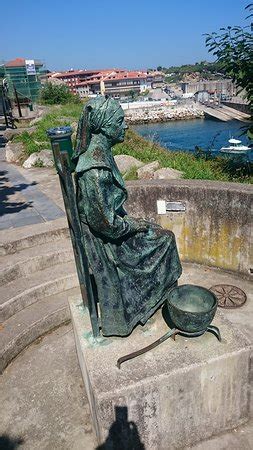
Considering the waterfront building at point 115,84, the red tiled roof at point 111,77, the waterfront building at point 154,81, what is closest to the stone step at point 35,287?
the waterfront building at point 115,84

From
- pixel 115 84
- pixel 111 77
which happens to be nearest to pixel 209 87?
pixel 115 84

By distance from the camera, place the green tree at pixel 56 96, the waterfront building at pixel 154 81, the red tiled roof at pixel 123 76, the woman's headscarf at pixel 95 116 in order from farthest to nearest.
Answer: the waterfront building at pixel 154 81, the red tiled roof at pixel 123 76, the green tree at pixel 56 96, the woman's headscarf at pixel 95 116

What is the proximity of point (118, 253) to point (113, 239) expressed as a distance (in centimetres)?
17

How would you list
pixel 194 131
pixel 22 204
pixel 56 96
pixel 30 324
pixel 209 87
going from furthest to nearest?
pixel 209 87 → pixel 194 131 → pixel 56 96 → pixel 22 204 → pixel 30 324

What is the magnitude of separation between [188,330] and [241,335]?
526 millimetres

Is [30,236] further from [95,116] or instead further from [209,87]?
[209,87]

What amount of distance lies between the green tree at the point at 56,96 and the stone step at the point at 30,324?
89.0 ft

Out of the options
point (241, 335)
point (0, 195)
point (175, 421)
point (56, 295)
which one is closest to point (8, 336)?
point (56, 295)

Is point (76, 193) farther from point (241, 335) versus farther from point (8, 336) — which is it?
point (8, 336)

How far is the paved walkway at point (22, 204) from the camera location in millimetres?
6887

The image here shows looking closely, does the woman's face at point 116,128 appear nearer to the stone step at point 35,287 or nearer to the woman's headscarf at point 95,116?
the woman's headscarf at point 95,116

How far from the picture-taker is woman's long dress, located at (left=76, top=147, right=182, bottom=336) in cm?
269

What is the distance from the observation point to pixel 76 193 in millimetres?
2891

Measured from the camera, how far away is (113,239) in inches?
116
